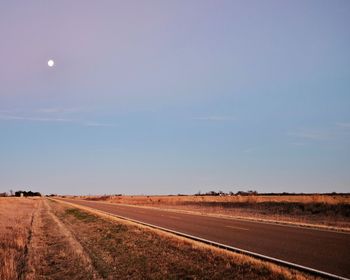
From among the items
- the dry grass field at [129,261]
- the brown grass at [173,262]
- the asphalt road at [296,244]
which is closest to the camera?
the brown grass at [173,262]

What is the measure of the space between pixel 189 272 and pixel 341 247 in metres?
6.44

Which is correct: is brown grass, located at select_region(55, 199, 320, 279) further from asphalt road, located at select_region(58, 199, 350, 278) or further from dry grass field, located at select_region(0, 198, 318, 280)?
asphalt road, located at select_region(58, 199, 350, 278)

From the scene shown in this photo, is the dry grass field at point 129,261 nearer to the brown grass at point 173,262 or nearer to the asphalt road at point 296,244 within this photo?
the brown grass at point 173,262

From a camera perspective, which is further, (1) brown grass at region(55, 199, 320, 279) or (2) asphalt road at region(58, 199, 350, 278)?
(2) asphalt road at region(58, 199, 350, 278)

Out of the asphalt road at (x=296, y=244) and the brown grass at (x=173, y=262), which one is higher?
the asphalt road at (x=296, y=244)

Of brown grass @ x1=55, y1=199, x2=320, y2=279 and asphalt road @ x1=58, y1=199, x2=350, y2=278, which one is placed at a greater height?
asphalt road @ x1=58, y1=199, x2=350, y2=278

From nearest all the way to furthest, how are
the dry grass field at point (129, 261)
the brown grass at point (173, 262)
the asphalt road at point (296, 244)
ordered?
1. the brown grass at point (173, 262)
2. the dry grass field at point (129, 261)
3. the asphalt road at point (296, 244)

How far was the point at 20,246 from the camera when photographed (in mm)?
17953

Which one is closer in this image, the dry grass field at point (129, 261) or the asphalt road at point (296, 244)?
the dry grass field at point (129, 261)

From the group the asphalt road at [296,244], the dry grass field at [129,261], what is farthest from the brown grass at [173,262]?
the asphalt road at [296,244]

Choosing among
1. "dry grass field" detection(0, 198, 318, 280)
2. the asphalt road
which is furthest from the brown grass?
the asphalt road

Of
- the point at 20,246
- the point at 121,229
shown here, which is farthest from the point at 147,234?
the point at 20,246

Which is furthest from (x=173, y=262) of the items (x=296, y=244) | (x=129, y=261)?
(x=296, y=244)

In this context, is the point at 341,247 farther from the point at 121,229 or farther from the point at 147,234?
the point at 121,229
